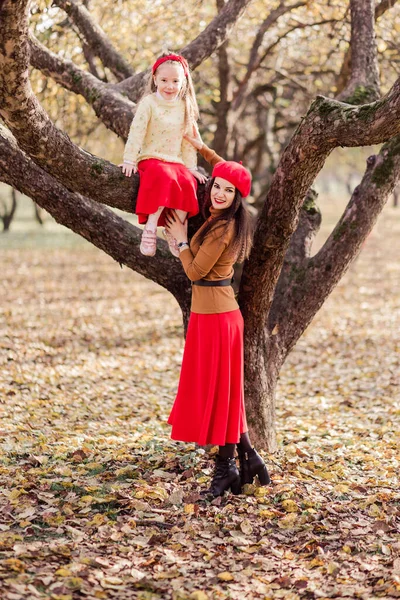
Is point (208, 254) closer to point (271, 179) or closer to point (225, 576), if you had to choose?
point (271, 179)

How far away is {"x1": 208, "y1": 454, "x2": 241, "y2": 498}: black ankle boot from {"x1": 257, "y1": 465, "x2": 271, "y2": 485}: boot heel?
0.18 metres

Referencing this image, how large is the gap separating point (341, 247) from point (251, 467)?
1900mm

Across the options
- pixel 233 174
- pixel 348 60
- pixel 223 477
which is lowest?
pixel 223 477

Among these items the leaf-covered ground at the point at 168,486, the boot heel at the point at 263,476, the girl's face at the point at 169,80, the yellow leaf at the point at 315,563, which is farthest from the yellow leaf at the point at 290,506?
the girl's face at the point at 169,80

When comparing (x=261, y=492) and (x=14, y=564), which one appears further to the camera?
(x=261, y=492)

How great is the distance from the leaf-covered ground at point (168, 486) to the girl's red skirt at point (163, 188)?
192cm

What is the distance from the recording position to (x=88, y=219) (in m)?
4.89

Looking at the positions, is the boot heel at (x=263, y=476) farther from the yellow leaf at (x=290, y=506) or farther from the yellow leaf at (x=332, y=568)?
the yellow leaf at (x=332, y=568)

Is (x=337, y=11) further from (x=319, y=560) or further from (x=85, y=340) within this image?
(x=319, y=560)

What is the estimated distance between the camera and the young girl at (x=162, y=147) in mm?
4180

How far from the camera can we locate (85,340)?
10.4m

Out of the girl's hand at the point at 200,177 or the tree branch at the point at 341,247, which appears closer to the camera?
the girl's hand at the point at 200,177

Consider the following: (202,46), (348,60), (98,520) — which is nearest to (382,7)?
(348,60)

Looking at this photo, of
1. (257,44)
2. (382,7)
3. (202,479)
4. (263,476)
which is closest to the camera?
(263,476)
